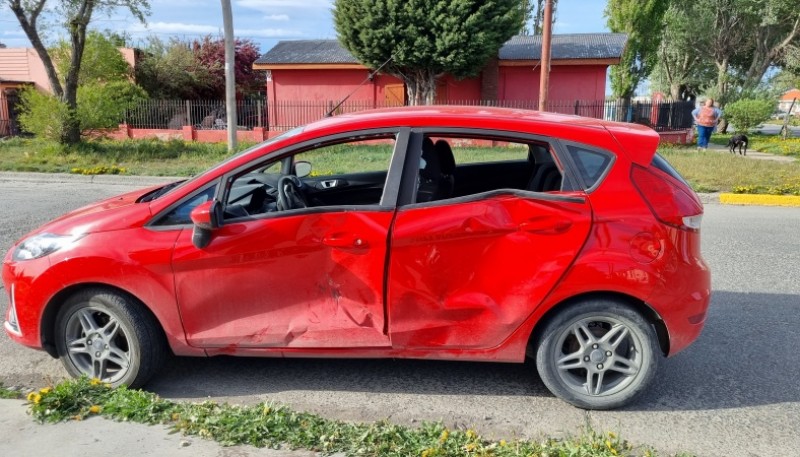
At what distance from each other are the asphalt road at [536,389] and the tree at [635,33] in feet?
90.7

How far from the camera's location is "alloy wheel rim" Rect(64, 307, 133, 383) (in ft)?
12.4

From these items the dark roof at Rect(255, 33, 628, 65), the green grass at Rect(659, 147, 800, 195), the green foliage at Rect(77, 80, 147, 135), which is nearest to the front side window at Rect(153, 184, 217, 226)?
the green grass at Rect(659, 147, 800, 195)

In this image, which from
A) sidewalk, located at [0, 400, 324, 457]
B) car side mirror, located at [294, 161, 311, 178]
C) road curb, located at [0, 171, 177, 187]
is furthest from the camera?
road curb, located at [0, 171, 177, 187]

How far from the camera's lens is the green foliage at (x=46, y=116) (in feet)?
53.8

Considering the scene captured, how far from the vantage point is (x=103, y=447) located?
3.05m

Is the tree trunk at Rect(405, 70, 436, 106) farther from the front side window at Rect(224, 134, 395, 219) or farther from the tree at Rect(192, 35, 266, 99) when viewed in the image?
the front side window at Rect(224, 134, 395, 219)

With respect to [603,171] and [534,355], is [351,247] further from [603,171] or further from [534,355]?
[603,171]

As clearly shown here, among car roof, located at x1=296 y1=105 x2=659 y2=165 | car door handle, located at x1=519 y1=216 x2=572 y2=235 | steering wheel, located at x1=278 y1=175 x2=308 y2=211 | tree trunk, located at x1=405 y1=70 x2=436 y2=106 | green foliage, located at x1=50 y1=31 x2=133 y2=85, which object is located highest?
green foliage, located at x1=50 y1=31 x2=133 y2=85

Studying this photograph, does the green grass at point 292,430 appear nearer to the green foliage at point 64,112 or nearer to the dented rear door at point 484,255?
the dented rear door at point 484,255

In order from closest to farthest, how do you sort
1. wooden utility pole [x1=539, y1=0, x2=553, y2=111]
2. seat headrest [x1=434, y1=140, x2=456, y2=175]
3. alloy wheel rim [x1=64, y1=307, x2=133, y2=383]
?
1. alloy wheel rim [x1=64, y1=307, x2=133, y2=383]
2. seat headrest [x1=434, y1=140, x2=456, y2=175]
3. wooden utility pole [x1=539, y1=0, x2=553, y2=111]

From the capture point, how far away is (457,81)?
23.4 m

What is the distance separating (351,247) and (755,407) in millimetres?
2470

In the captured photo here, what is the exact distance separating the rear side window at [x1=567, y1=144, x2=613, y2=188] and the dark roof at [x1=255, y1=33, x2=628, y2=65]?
66.1 feet

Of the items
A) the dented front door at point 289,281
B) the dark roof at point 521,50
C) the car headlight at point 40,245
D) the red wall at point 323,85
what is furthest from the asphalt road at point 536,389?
the red wall at point 323,85
